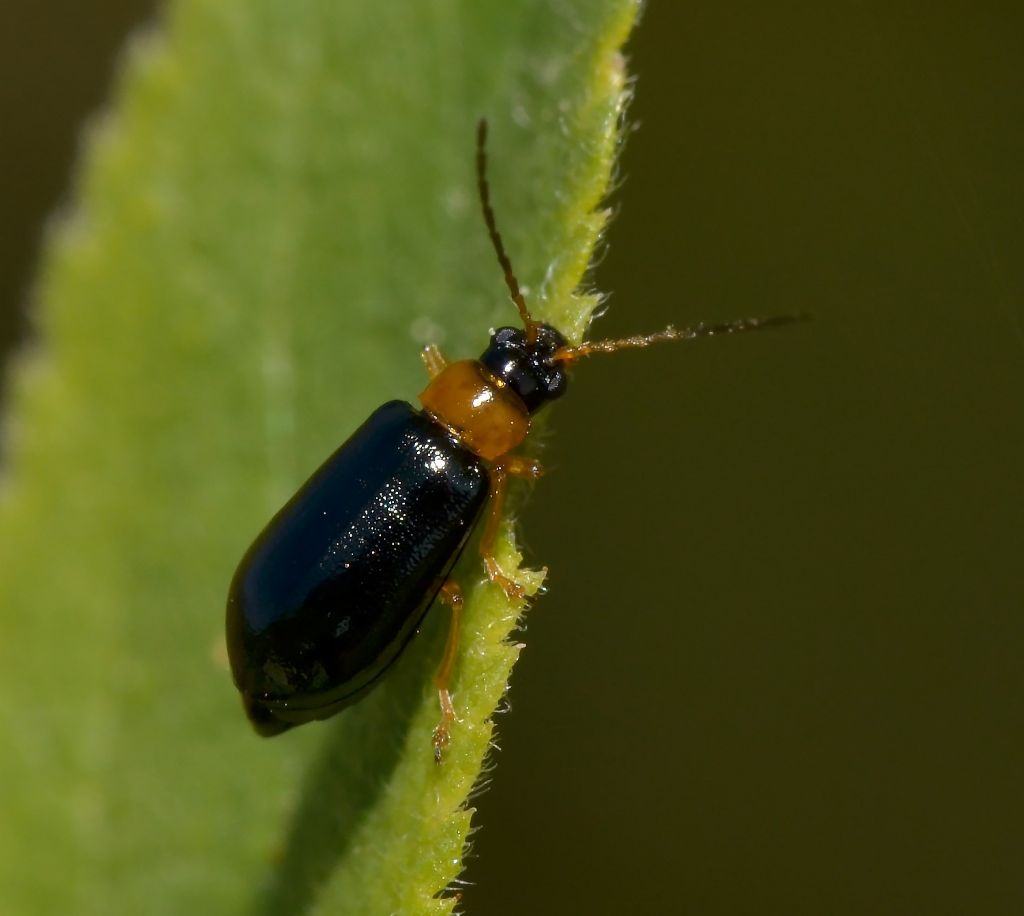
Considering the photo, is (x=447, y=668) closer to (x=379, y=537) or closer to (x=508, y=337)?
(x=379, y=537)

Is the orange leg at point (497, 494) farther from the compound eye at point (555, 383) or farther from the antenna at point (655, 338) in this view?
the antenna at point (655, 338)

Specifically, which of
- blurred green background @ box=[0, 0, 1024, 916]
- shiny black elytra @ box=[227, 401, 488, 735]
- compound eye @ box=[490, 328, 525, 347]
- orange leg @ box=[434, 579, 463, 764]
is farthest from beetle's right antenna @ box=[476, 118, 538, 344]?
blurred green background @ box=[0, 0, 1024, 916]

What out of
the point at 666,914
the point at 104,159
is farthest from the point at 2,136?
the point at 666,914

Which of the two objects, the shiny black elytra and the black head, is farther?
the black head

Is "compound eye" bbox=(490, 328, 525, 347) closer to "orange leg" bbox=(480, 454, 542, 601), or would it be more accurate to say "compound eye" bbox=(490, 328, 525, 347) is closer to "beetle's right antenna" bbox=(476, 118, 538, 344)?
"beetle's right antenna" bbox=(476, 118, 538, 344)

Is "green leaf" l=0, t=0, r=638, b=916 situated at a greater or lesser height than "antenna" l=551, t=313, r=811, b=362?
greater

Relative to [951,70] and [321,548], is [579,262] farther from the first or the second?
[951,70]
